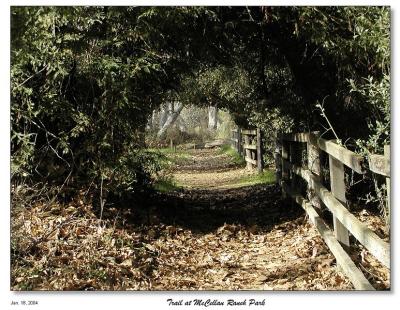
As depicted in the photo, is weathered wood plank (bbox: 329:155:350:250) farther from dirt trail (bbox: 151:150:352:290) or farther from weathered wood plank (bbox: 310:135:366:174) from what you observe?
dirt trail (bbox: 151:150:352:290)

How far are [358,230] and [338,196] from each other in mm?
1073

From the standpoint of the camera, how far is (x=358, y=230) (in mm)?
4770

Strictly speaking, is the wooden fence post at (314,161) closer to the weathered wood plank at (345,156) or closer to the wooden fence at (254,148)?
the weathered wood plank at (345,156)

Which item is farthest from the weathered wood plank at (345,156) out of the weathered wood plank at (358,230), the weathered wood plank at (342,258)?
the weathered wood plank at (342,258)

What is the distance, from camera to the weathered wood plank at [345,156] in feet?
15.5

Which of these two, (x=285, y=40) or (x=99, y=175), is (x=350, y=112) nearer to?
(x=285, y=40)

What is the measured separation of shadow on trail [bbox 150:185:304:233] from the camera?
27.4ft

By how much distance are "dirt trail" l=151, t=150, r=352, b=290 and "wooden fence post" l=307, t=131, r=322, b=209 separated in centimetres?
42

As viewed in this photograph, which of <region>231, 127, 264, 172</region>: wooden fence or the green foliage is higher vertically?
the green foliage

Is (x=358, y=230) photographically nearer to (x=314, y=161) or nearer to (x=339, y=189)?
(x=339, y=189)

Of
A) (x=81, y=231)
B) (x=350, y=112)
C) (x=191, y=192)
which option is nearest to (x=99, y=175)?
(x=81, y=231)

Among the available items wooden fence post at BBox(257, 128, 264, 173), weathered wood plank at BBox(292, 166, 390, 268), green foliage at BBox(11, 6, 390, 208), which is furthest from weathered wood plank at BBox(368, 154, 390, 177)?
wooden fence post at BBox(257, 128, 264, 173)

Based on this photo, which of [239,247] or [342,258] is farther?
[239,247]

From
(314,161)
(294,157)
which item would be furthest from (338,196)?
(294,157)
